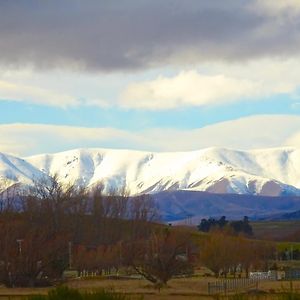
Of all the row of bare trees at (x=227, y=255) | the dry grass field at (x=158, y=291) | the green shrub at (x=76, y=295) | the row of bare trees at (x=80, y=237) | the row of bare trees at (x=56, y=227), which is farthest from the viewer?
the row of bare trees at (x=227, y=255)

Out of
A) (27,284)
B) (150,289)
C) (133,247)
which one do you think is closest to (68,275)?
(133,247)

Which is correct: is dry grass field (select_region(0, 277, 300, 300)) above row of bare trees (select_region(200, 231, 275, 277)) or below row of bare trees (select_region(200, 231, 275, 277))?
below

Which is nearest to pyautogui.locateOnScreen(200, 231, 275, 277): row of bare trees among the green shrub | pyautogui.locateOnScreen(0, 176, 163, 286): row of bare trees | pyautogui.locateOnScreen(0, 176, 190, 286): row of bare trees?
pyautogui.locateOnScreen(0, 176, 190, 286): row of bare trees

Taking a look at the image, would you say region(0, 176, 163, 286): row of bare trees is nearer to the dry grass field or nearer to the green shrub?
the dry grass field

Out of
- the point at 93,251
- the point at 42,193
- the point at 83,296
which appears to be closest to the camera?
the point at 83,296

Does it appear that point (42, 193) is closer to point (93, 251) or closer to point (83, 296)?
point (93, 251)

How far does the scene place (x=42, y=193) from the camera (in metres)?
136

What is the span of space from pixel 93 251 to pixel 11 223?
14887mm

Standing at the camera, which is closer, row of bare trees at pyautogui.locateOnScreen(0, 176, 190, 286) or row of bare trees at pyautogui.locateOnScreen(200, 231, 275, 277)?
row of bare trees at pyautogui.locateOnScreen(0, 176, 190, 286)

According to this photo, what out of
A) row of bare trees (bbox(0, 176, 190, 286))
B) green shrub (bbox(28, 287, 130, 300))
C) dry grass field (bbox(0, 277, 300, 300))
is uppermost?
row of bare trees (bbox(0, 176, 190, 286))

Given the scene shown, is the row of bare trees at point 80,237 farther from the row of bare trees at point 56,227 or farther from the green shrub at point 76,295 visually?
the green shrub at point 76,295

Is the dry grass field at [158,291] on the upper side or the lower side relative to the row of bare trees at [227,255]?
lower

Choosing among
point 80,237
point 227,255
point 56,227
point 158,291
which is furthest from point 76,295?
point 80,237

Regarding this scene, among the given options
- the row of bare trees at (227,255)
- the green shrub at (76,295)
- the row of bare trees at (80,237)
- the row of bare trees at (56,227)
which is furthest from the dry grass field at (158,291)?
the row of bare trees at (227,255)
